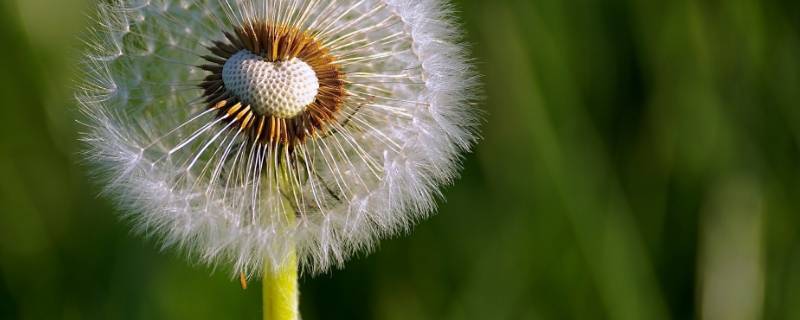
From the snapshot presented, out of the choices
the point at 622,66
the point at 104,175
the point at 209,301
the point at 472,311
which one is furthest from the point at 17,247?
the point at 622,66

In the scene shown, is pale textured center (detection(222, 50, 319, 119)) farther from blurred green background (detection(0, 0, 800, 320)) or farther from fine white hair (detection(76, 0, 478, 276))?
blurred green background (detection(0, 0, 800, 320))

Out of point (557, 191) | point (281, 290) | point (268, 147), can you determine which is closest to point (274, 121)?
point (268, 147)

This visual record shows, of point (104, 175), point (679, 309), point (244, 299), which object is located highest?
point (244, 299)

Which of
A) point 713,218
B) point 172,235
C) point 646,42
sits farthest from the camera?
point 646,42

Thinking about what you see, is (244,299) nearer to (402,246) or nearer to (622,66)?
(402,246)

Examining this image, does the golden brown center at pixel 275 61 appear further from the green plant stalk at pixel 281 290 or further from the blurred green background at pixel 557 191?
the blurred green background at pixel 557 191

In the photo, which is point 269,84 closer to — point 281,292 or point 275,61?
point 275,61
